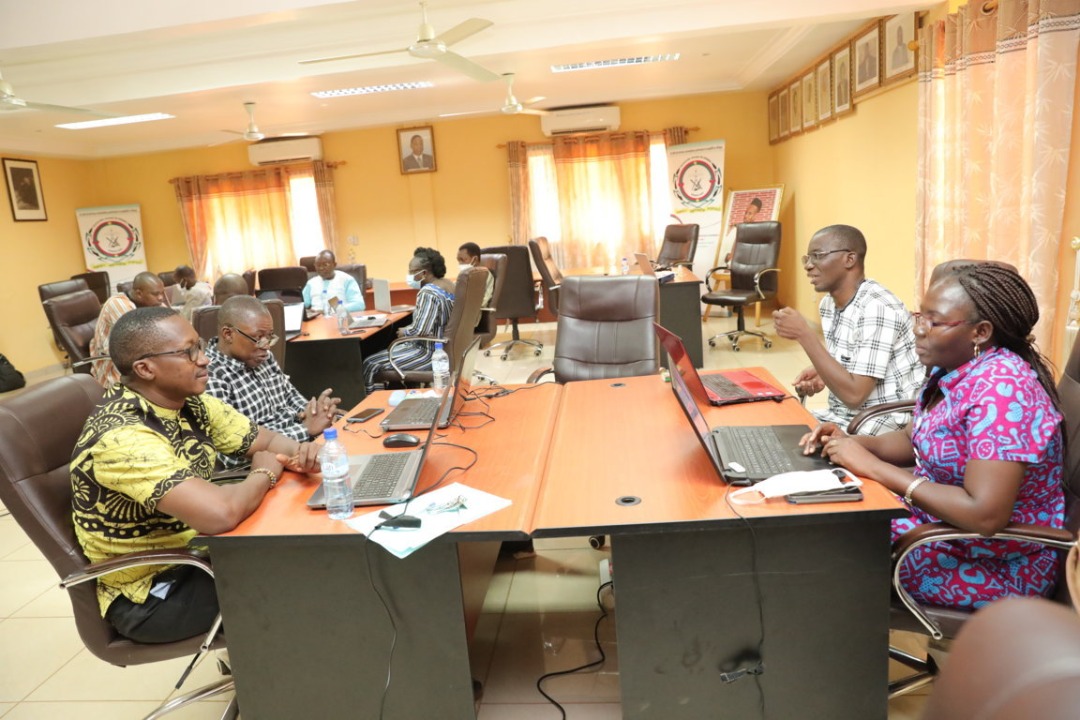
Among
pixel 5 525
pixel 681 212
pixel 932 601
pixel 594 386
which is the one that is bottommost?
pixel 5 525

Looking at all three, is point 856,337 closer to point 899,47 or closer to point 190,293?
point 899,47

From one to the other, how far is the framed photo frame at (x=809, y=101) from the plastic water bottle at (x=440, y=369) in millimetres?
4541

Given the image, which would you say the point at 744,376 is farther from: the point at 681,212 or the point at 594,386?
the point at 681,212

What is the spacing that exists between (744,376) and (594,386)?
0.56m

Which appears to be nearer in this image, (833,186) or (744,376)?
(744,376)

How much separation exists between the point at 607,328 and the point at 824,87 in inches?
171

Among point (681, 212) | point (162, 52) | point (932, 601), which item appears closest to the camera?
point (932, 601)

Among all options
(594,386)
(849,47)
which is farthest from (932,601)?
(849,47)

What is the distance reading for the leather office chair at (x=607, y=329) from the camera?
3.28m

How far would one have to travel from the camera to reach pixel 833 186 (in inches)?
250

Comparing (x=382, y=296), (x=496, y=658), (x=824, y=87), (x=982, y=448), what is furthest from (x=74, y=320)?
(x=824, y=87)

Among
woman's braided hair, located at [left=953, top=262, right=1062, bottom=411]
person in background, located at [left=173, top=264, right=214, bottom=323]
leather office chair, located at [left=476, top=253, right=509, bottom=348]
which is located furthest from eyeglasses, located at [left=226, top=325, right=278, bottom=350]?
leather office chair, located at [left=476, top=253, right=509, bottom=348]

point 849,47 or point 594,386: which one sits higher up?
point 849,47

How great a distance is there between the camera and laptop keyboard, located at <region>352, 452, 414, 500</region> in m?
1.80
